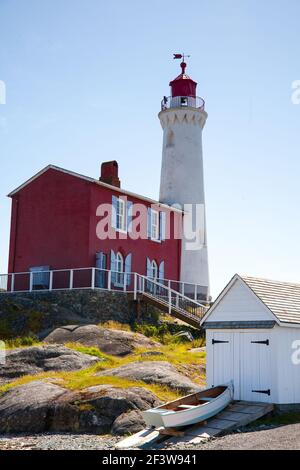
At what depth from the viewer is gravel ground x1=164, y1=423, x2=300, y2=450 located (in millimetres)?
11891

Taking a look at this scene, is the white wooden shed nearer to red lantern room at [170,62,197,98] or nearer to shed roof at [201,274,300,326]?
shed roof at [201,274,300,326]

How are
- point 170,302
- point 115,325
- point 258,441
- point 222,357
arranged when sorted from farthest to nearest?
point 170,302 < point 115,325 < point 222,357 < point 258,441

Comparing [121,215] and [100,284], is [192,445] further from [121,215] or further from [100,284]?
[121,215]

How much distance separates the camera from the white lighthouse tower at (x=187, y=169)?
36625 millimetres

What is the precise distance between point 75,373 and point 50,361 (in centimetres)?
146

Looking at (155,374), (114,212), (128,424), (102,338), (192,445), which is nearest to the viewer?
(192,445)

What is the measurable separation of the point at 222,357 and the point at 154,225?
1731 centimetres

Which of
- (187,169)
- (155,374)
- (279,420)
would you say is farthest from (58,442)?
(187,169)

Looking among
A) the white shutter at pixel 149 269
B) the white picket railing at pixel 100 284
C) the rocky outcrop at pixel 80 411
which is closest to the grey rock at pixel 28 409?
the rocky outcrop at pixel 80 411

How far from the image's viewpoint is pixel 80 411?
1503cm

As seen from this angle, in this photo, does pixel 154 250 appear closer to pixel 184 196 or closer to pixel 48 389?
pixel 184 196

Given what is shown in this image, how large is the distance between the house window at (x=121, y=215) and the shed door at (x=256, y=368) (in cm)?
1521

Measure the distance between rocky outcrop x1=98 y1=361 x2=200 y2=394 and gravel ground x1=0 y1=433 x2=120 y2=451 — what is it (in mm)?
3371
